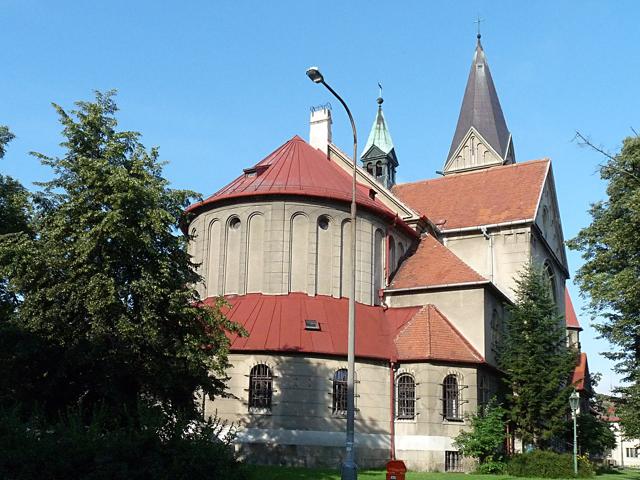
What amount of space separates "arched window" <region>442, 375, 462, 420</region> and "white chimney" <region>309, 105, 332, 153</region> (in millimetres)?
17538

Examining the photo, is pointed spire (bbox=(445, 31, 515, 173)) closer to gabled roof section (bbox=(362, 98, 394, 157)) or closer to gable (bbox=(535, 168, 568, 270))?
gabled roof section (bbox=(362, 98, 394, 157))

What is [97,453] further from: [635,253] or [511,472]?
[635,253]

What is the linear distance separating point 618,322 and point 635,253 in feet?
14.6

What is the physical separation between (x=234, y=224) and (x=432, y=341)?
34.7 ft

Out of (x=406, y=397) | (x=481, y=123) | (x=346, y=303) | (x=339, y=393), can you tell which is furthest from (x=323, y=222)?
(x=481, y=123)

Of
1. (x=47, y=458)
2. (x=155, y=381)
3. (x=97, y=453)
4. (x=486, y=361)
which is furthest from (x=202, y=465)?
(x=486, y=361)

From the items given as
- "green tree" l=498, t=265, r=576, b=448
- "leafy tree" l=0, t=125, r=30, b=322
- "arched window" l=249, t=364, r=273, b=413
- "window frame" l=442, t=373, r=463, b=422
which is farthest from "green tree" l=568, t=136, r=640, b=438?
"leafy tree" l=0, t=125, r=30, b=322

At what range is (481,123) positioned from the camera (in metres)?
59.8

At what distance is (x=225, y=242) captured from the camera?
32.1 m

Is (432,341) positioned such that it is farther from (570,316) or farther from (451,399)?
(570,316)

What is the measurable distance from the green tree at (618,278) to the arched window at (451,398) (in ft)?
24.3

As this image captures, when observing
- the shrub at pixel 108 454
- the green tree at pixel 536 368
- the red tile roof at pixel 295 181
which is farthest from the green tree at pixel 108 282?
the green tree at pixel 536 368

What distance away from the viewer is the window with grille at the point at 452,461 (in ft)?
91.1

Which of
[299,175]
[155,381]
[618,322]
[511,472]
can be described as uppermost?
[299,175]
